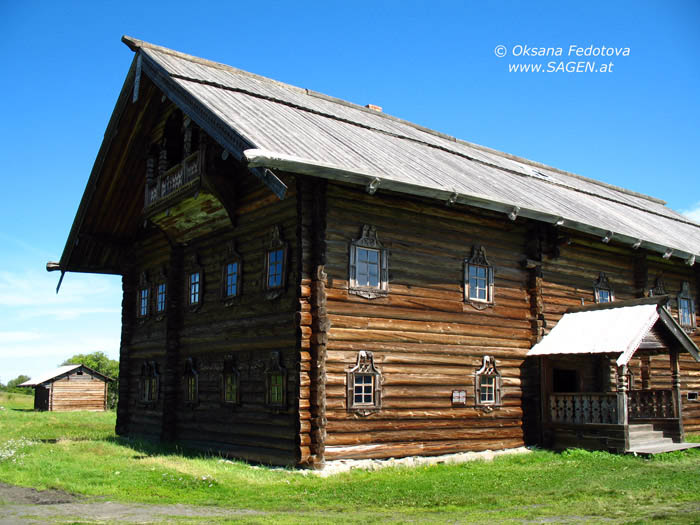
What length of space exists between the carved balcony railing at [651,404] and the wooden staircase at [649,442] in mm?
831

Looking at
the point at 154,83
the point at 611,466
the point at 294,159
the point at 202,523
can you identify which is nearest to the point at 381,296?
the point at 294,159

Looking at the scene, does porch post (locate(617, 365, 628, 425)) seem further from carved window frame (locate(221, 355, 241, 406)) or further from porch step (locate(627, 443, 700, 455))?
carved window frame (locate(221, 355, 241, 406))

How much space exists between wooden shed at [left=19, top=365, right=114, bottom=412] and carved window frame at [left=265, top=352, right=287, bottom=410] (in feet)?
113

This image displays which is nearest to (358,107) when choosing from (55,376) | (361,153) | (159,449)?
(361,153)

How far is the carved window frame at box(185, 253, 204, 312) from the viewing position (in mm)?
18688

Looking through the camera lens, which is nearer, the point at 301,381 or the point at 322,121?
the point at 301,381

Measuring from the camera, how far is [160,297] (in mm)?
21109

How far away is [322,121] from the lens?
19.1m

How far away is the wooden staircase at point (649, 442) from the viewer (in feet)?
52.4

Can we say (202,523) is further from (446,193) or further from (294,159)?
(446,193)

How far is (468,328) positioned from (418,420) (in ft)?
8.47

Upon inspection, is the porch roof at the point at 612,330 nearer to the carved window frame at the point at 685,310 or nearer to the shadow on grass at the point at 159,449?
the carved window frame at the point at 685,310

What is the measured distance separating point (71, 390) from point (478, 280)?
36.7m

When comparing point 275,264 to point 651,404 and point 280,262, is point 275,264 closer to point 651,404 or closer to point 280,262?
point 280,262
